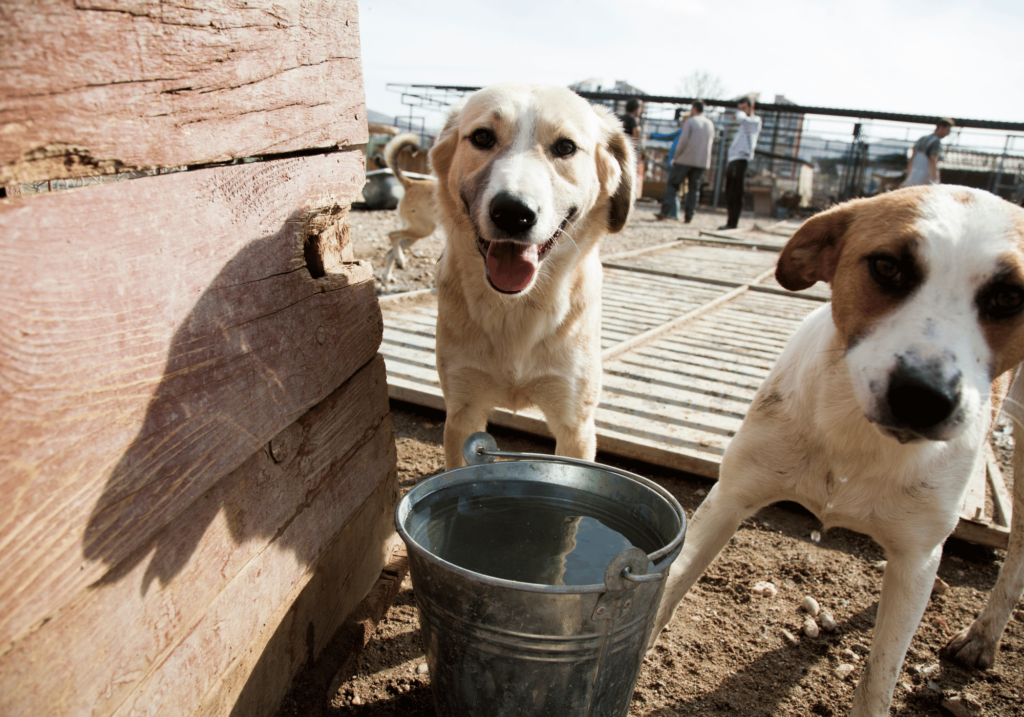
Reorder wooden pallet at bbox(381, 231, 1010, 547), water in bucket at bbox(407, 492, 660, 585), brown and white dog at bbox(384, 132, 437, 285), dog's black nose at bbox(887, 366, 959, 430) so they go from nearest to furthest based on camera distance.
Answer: dog's black nose at bbox(887, 366, 959, 430) → water in bucket at bbox(407, 492, 660, 585) → wooden pallet at bbox(381, 231, 1010, 547) → brown and white dog at bbox(384, 132, 437, 285)

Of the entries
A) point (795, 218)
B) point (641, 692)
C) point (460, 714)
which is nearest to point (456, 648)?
point (460, 714)

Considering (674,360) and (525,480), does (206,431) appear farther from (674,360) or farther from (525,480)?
(674,360)

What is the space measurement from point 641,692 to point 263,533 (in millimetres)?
1251

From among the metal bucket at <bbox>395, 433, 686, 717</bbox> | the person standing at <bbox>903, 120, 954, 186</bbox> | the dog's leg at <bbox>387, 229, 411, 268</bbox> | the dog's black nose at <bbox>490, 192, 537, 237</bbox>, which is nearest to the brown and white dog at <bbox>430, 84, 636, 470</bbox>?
the dog's black nose at <bbox>490, 192, 537, 237</bbox>

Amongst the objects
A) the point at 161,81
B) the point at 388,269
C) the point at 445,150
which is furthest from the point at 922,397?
the point at 388,269

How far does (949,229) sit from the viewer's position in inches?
59.9

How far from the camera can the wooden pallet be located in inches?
131

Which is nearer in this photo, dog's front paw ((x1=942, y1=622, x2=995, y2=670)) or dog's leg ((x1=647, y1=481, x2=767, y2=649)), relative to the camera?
dog's leg ((x1=647, y1=481, x2=767, y2=649))

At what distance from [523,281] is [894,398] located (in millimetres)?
1216

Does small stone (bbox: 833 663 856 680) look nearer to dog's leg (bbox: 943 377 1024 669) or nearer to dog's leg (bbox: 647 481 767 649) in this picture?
dog's leg (bbox: 943 377 1024 669)

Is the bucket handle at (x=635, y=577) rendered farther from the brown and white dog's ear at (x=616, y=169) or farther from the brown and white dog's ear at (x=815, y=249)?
the brown and white dog's ear at (x=616, y=169)

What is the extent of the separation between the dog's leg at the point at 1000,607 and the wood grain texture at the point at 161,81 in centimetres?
237

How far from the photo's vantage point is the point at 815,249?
6.26ft

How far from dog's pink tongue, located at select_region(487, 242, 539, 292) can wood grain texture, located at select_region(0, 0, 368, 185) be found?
730mm
